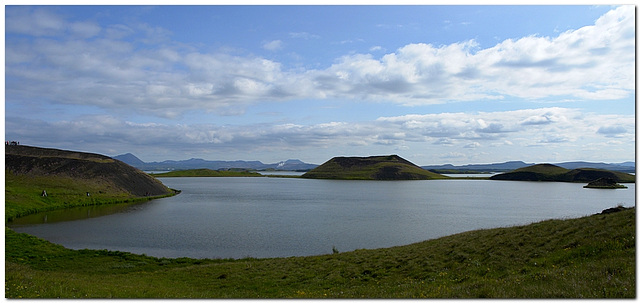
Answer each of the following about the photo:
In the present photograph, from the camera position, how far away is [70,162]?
375 feet

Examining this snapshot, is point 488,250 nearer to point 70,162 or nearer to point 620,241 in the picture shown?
point 620,241

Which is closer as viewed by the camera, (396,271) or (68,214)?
(396,271)

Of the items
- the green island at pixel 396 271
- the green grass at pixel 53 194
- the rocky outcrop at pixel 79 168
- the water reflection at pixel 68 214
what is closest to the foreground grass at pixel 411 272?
the green island at pixel 396 271

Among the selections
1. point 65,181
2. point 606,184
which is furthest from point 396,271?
point 606,184

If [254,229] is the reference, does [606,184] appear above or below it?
below

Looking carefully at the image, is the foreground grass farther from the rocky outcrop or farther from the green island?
the rocky outcrop

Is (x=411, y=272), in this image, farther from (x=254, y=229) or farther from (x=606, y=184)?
(x=606, y=184)

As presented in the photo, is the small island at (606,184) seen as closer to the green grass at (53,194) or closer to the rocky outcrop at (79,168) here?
the rocky outcrop at (79,168)

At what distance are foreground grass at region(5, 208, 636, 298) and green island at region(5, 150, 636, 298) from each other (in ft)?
0.18

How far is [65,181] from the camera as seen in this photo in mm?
101312

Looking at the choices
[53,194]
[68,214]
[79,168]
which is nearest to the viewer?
[68,214]

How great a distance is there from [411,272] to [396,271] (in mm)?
1278

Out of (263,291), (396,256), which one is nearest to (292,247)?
(396,256)

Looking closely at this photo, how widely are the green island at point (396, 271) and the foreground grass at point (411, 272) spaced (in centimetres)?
6
